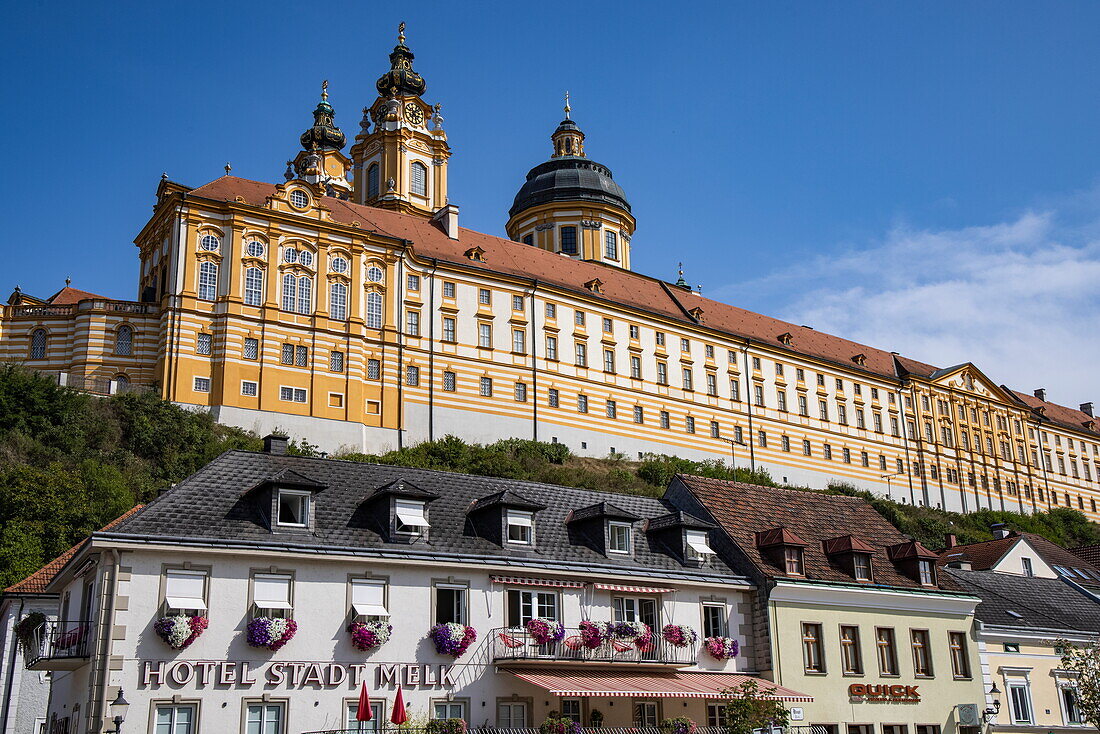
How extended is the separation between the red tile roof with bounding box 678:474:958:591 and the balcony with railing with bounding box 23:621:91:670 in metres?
18.4

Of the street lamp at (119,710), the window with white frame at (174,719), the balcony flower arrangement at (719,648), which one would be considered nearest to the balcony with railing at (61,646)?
the street lamp at (119,710)

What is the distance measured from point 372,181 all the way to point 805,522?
62.1m

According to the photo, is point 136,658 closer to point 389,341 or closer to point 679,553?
point 679,553

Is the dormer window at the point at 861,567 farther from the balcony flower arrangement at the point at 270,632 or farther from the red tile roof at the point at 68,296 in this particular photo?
the red tile roof at the point at 68,296

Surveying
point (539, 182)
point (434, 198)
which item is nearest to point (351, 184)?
point (434, 198)

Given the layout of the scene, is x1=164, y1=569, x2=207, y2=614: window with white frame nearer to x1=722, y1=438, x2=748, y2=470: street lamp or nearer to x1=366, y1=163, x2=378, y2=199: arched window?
x1=722, y1=438, x2=748, y2=470: street lamp

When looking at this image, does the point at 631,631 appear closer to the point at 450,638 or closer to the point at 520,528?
the point at 520,528

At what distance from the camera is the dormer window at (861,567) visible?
37125mm

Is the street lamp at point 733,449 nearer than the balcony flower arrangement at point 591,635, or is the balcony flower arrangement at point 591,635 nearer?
the balcony flower arrangement at point 591,635

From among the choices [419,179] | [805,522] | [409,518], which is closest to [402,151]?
[419,179]

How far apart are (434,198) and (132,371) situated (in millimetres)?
35146

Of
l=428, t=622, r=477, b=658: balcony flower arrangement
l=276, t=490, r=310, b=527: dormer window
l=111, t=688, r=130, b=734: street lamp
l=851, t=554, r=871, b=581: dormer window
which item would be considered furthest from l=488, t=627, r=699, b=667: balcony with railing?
l=111, t=688, r=130, b=734: street lamp

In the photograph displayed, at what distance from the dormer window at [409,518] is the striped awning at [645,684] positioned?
428cm

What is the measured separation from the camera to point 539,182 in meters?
104
